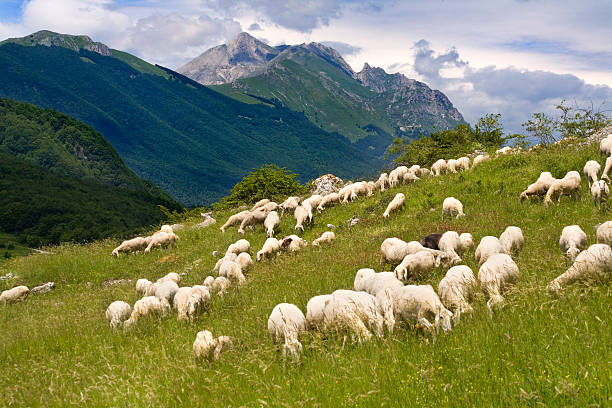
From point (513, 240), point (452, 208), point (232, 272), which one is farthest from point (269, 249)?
point (513, 240)

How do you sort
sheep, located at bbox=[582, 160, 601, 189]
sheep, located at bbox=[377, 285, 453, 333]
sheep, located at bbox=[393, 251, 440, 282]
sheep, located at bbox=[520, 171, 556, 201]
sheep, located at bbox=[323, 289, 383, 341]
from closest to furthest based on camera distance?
sheep, located at bbox=[323, 289, 383, 341] → sheep, located at bbox=[377, 285, 453, 333] → sheep, located at bbox=[393, 251, 440, 282] → sheep, located at bbox=[582, 160, 601, 189] → sheep, located at bbox=[520, 171, 556, 201]

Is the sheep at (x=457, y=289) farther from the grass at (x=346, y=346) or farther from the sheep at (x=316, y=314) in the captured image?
the sheep at (x=316, y=314)

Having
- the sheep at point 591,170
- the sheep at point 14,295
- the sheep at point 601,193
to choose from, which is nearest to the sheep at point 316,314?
the sheep at point 601,193

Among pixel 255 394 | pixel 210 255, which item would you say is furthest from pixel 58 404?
pixel 210 255

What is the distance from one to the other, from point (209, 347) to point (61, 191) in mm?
108849

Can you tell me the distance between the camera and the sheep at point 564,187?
47.2ft

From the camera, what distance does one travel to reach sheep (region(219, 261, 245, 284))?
13625 millimetres

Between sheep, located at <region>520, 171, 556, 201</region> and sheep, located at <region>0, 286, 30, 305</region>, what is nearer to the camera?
sheep, located at <region>520, 171, 556, 201</region>

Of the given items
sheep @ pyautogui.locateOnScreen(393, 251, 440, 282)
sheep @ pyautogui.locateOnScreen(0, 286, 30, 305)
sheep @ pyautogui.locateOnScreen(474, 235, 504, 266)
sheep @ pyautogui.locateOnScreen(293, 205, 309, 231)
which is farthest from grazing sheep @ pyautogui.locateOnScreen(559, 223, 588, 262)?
sheep @ pyautogui.locateOnScreen(0, 286, 30, 305)

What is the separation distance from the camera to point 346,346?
657cm

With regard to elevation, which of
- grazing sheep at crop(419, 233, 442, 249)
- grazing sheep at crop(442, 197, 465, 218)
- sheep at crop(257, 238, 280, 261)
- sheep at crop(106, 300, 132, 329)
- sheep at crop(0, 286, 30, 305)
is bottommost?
sheep at crop(0, 286, 30, 305)

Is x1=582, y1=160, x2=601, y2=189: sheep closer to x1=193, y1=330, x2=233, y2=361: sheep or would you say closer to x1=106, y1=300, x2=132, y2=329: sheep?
x1=193, y1=330, x2=233, y2=361: sheep

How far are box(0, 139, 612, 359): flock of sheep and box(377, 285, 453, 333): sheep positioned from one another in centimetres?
2

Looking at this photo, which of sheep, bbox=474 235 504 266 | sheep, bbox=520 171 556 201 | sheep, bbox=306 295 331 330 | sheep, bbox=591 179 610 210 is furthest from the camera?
sheep, bbox=520 171 556 201
